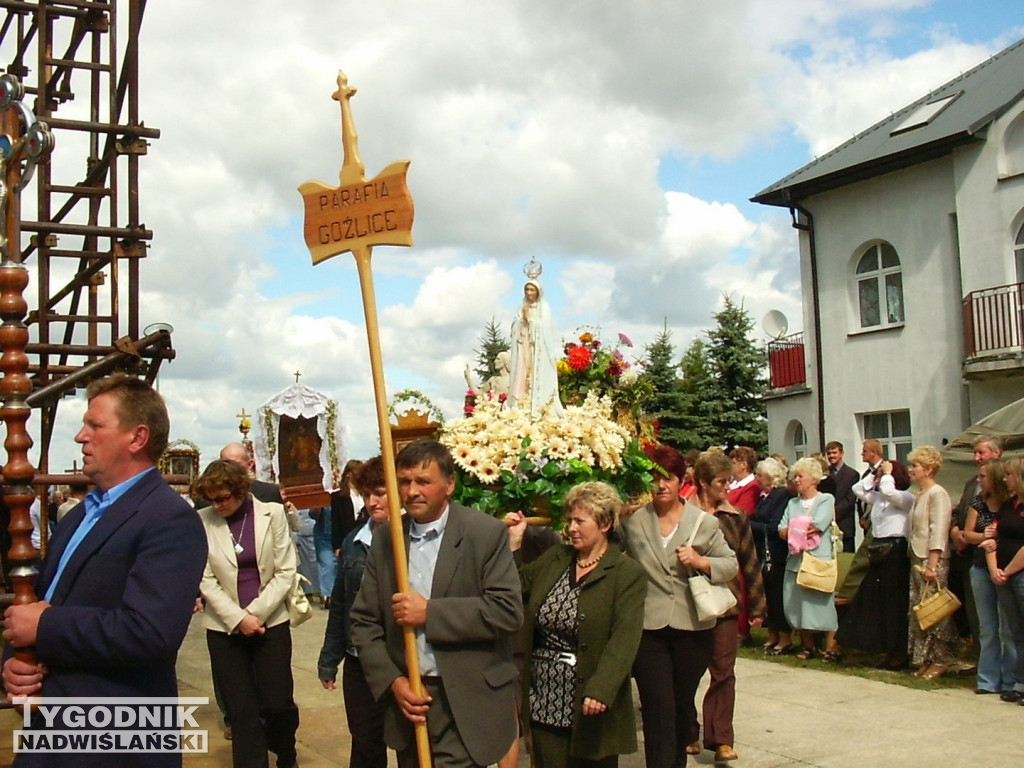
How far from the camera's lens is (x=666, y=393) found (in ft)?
113

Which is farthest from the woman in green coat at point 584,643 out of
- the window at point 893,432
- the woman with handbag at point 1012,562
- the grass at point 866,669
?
the window at point 893,432

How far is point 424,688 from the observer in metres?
4.12

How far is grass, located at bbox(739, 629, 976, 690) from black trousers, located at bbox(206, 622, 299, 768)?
5.45 metres

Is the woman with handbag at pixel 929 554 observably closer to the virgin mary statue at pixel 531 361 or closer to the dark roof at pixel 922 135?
the virgin mary statue at pixel 531 361

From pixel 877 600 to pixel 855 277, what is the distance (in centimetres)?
1353

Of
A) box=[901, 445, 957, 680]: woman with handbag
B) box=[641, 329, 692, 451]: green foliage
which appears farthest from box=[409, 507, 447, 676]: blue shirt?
box=[641, 329, 692, 451]: green foliage

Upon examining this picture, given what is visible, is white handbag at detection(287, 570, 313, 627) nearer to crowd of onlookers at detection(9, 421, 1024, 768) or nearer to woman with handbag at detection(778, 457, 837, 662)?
crowd of onlookers at detection(9, 421, 1024, 768)

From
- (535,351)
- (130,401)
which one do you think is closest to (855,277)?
(535,351)

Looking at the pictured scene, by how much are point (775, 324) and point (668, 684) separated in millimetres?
20048

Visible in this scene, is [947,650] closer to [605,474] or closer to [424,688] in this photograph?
[605,474]

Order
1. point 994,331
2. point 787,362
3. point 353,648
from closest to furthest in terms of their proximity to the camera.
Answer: point 353,648, point 994,331, point 787,362

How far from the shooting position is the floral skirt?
9.31m

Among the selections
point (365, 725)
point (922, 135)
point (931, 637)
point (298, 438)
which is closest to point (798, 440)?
point (922, 135)

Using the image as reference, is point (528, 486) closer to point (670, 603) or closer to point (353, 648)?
point (670, 603)
